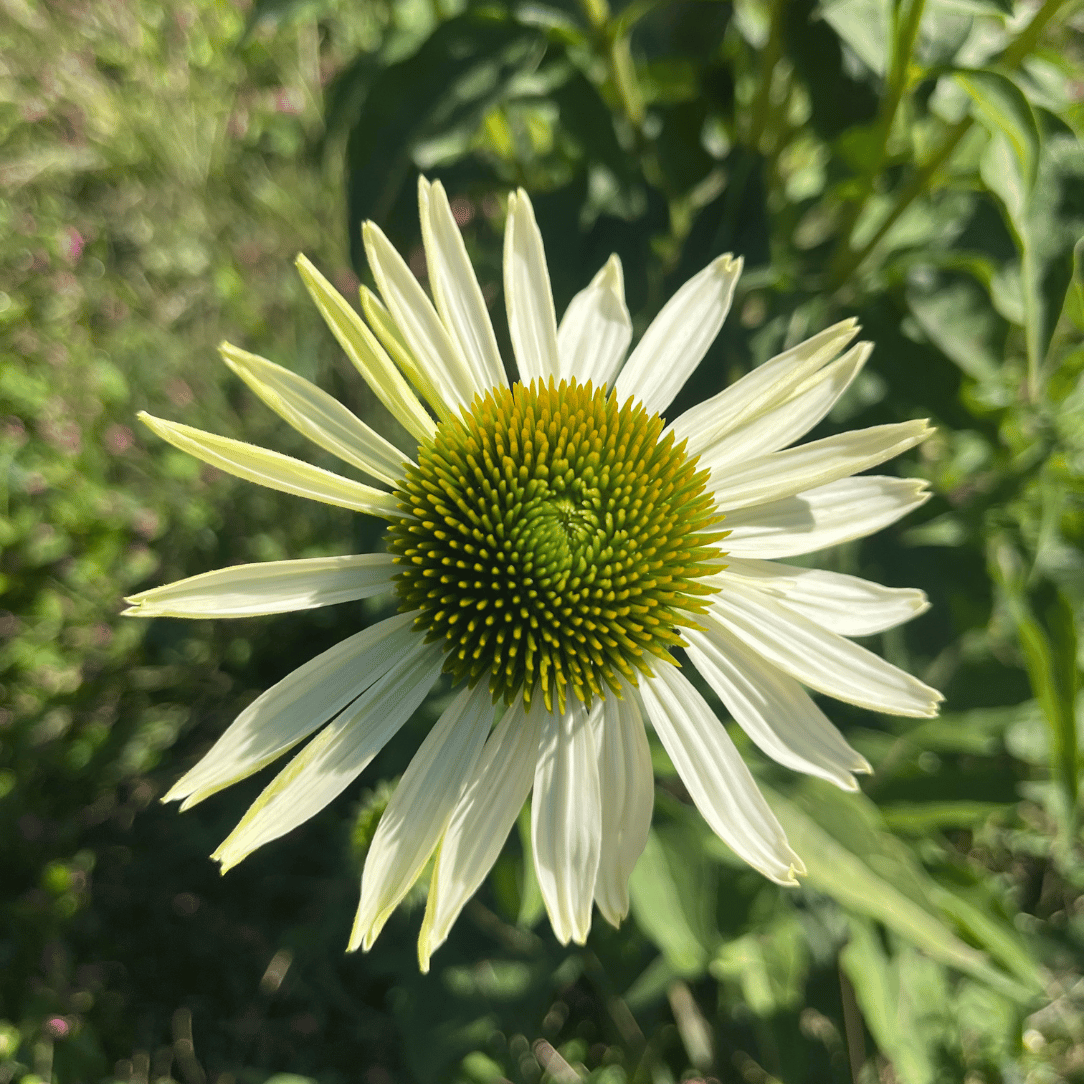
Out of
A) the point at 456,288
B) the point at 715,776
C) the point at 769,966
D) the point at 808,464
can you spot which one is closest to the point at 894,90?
the point at 808,464

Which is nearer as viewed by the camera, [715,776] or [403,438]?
[715,776]

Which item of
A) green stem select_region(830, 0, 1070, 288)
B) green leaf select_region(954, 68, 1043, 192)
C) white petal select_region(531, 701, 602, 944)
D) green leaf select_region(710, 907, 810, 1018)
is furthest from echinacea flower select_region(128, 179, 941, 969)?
green leaf select_region(710, 907, 810, 1018)

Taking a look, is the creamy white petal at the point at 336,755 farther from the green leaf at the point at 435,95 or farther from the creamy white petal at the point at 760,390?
the green leaf at the point at 435,95

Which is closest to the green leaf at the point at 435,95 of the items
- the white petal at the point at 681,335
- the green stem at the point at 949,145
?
the white petal at the point at 681,335

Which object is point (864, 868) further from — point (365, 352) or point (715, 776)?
point (365, 352)

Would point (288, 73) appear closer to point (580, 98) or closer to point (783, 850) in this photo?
point (580, 98)

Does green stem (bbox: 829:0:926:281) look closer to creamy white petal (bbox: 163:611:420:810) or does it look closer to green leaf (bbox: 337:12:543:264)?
green leaf (bbox: 337:12:543:264)
